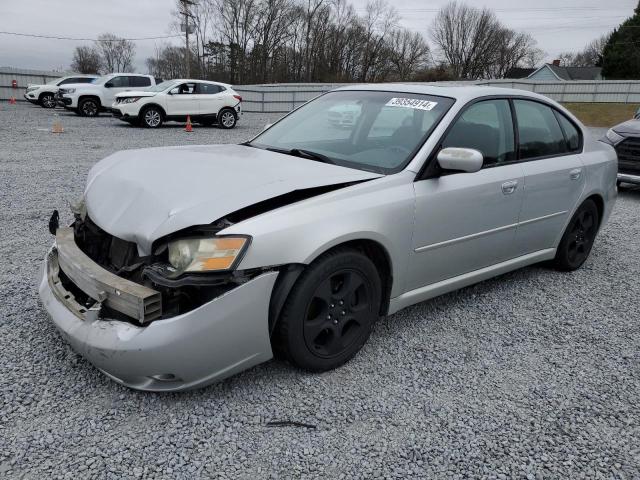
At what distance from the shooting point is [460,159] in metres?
2.99

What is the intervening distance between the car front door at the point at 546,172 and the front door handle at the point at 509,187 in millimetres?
150

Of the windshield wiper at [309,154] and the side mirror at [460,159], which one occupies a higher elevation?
the side mirror at [460,159]

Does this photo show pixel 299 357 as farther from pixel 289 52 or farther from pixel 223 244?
pixel 289 52

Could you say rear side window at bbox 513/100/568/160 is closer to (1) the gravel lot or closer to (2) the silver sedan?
(2) the silver sedan

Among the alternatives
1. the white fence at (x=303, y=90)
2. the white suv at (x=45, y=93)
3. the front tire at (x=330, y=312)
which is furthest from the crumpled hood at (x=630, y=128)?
the white suv at (x=45, y=93)

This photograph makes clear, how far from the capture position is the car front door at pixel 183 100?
16.5 m

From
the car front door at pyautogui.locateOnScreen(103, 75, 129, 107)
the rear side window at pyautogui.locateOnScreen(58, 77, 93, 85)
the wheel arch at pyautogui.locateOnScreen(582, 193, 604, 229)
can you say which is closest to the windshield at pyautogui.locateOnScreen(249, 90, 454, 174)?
the wheel arch at pyautogui.locateOnScreen(582, 193, 604, 229)

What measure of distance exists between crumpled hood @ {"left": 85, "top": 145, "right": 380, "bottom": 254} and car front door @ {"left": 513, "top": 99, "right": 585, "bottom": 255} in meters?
1.52

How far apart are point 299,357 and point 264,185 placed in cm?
91

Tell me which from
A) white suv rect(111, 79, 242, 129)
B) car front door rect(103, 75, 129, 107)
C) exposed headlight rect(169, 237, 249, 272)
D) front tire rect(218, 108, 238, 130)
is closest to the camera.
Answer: exposed headlight rect(169, 237, 249, 272)

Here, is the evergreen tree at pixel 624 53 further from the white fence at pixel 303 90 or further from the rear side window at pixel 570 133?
the rear side window at pixel 570 133

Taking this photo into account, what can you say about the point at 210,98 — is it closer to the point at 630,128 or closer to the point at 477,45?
the point at 630,128

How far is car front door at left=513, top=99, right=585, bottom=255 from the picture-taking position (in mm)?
3877

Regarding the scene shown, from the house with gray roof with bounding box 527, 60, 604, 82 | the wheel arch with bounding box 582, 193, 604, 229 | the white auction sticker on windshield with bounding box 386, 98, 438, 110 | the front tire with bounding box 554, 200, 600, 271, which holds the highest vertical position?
the house with gray roof with bounding box 527, 60, 604, 82
